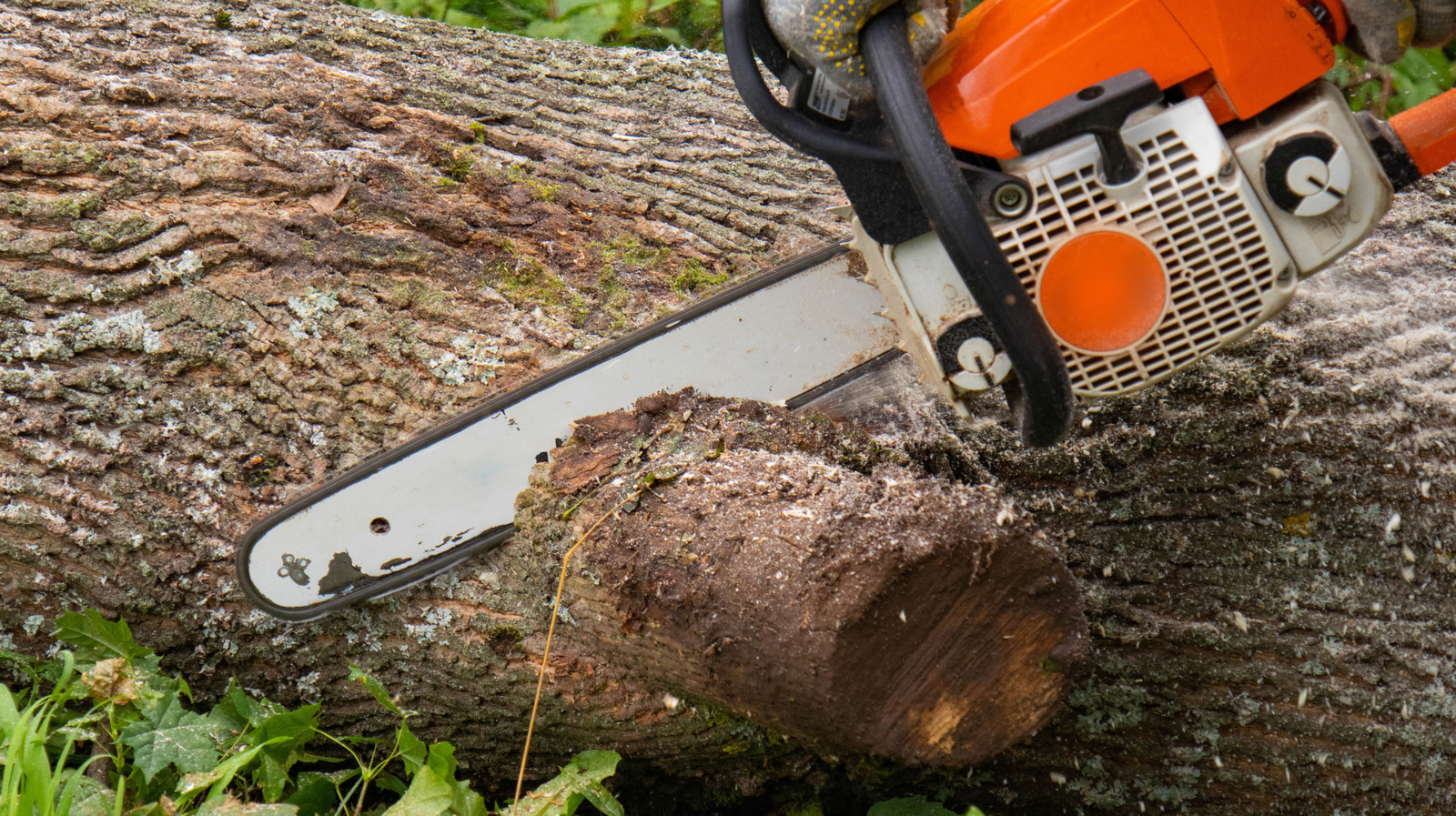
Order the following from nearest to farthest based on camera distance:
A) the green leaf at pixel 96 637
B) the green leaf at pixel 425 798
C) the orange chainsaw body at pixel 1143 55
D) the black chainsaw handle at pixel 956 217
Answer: the black chainsaw handle at pixel 956 217 → the orange chainsaw body at pixel 1143 55 → the green leaf at pixel 425 798 → the green leaf at pixel 96 637

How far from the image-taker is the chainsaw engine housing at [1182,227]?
3.66 ft

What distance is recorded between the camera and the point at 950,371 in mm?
1221

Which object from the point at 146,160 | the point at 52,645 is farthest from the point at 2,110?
the point at 52,645

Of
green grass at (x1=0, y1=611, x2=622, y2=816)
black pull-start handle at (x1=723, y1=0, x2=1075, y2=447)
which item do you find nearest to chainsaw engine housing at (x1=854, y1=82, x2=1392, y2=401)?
black pull-start handle at (x1=723, y1=0, x2=1075, y2=447)

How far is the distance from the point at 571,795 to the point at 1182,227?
116 centimetres

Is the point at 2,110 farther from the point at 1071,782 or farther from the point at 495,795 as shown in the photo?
the point at 1071,782

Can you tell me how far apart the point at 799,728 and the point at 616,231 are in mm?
1021

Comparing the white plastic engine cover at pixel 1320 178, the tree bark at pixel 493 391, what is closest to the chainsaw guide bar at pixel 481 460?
the tree bark at pixel 493 391

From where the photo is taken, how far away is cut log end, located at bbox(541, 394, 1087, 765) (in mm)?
1052

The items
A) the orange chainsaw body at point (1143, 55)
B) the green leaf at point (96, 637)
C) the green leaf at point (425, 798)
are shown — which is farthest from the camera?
the green leaf at point (96, 637)

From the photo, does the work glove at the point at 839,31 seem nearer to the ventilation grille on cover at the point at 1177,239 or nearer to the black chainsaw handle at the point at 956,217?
the black chainsaw handle at the point at 956,217

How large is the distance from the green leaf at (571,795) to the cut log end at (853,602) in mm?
247

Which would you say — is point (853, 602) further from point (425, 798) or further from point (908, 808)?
point (425, 798)

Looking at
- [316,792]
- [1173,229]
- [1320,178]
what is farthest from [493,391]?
[1320,178]
